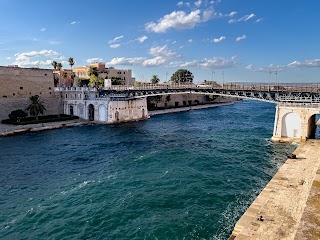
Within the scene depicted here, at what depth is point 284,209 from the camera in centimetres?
1981

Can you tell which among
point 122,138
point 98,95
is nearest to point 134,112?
point 98,95

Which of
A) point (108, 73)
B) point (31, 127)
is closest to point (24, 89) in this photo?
point (31, 127)

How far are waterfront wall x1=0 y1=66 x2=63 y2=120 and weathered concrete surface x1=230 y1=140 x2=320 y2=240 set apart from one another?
201 ft

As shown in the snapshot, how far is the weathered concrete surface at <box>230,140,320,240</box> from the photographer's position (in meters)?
16.1

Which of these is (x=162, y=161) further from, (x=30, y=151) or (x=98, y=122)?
(x=98, y=122)

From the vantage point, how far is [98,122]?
232ft

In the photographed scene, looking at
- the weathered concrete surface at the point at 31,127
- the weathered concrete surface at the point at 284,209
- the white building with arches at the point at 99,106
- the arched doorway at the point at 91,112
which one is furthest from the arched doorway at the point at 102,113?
the weathered concrete surface at the point at 284,209

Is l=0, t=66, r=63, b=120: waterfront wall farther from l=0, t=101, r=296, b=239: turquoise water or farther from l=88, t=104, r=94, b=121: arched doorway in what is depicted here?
l=0, t=101, r=296, b=239: turquoise water

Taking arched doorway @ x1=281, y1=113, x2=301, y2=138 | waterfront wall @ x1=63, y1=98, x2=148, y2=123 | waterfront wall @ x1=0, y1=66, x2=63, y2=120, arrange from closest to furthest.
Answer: arched doorway @ x1=281, y1=113, x2=301, y2=138, waterfront wall @ x1=0, y1=66, x2=63, y2=120, waterfront wall @ x1=63, y1=98, x2=148, y2=123

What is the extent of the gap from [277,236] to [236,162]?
728 inches

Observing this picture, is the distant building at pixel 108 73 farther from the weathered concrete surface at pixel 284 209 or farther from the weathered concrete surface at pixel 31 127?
the weathered concrete surface at pixel 284 209

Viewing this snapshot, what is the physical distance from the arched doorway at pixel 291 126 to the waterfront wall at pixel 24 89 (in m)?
56.6

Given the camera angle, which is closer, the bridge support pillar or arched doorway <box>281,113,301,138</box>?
the bridge support pillar

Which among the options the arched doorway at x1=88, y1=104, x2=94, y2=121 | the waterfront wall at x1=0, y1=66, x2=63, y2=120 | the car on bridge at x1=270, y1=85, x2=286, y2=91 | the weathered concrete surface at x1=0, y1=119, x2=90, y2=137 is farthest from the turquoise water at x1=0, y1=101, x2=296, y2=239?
the arched doorway at x1=88, y1=104, x2=94, y2=121
